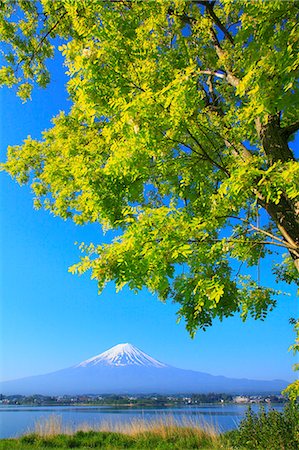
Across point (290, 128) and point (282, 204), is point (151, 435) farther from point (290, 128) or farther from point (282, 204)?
point (290, 128)

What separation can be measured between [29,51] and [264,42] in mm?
7383

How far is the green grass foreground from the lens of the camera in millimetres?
11172

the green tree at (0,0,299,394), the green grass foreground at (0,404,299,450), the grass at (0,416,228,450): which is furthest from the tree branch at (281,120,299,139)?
the grass at (0,416,228,450)

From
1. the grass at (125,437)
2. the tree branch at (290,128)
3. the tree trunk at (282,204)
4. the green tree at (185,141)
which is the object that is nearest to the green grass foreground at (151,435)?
the grass at (125,437)

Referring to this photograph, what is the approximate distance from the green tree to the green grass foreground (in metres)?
4.94

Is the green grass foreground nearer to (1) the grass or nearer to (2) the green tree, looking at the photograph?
(1) the grass

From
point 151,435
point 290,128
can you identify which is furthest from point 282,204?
point 151,435

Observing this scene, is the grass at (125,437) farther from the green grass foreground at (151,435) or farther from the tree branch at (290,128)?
the tree branch at (290,128)

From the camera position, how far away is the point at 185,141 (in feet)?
21.0

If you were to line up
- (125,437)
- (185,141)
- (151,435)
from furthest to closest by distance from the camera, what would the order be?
(125,437) → (151,435) → (185,141)

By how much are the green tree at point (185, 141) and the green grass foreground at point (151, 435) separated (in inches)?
194

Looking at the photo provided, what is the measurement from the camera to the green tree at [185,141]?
197 inches

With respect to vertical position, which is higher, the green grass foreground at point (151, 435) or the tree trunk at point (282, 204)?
the tree trunk at point (282, 204)

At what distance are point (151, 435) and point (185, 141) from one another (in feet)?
44.3
